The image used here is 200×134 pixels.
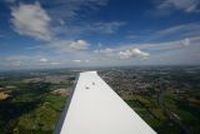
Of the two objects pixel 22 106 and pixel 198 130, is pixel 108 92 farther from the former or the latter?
pixel 22 106

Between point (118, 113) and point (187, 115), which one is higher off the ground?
point (118, 113)

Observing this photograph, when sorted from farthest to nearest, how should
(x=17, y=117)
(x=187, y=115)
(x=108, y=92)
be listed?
(x=17, y=117), (x=187, y=115), (x=108, y=92)

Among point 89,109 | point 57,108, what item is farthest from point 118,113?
point 57,108

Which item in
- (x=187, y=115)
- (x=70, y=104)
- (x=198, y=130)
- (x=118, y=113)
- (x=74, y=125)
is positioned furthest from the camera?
(x=187, y=115)

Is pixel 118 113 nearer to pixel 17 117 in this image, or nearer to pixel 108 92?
pixel 108 92

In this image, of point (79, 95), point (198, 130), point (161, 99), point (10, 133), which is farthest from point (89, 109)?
point (161, 99)

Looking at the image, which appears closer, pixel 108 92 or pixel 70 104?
pixel 70 104
